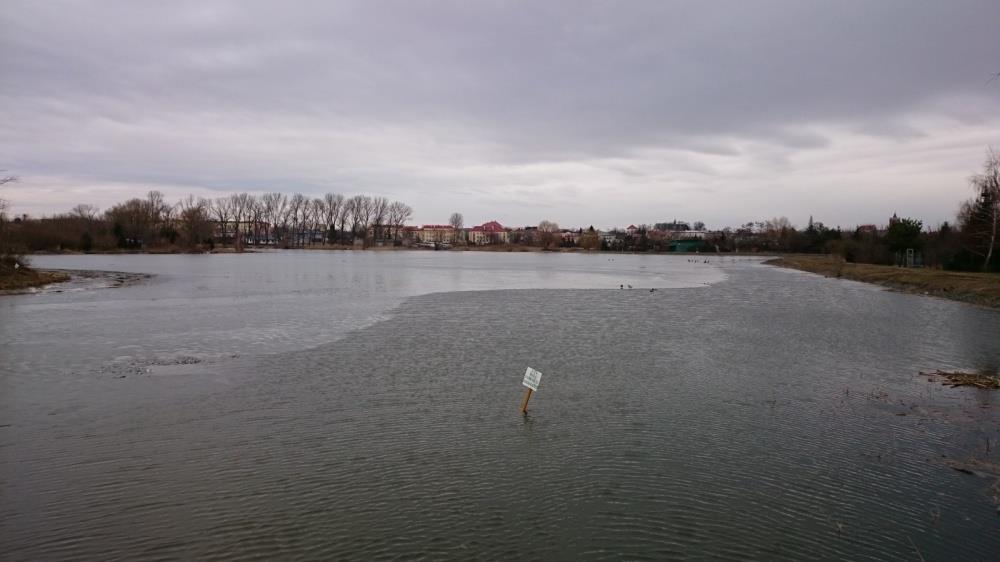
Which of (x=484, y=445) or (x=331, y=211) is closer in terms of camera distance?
(x=484, y=445)

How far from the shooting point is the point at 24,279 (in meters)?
35.1

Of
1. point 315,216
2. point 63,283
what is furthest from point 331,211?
point 63,283

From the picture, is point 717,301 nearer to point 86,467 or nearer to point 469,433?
point 469,433

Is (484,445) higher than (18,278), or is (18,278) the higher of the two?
(18,278)

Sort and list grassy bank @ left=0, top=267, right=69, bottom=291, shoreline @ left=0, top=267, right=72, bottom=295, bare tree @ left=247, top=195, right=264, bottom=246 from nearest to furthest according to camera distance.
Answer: shoreline @ left=0, top=267, right=72, bottom=295 → grassy bank @ left=0, top=267, right=69, bottom=291 → bare tree @ left=247, top=195, right=264, bottom=246

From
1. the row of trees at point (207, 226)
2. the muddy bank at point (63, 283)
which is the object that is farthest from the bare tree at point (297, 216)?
the muddy bank at point (63, 283)

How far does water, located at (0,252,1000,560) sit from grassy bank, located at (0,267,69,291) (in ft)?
56.8

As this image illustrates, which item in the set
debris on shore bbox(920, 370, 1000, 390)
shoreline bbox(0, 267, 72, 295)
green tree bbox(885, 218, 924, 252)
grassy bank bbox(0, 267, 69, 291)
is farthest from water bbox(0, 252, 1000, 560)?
green tree bbox(885, 218, 924, 252)

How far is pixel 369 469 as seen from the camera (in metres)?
8.05

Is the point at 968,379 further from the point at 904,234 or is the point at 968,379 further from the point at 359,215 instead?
the point at 359,215

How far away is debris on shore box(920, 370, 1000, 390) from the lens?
13005mm

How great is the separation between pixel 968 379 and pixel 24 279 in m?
42.3

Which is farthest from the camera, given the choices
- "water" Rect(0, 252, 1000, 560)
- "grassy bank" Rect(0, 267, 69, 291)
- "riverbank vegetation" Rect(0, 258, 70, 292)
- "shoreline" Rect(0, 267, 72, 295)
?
"riverbank vegetation" Rect(0, 258, 70, 292)

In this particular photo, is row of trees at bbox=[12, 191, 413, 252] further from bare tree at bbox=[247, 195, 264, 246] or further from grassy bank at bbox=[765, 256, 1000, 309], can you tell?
grassy bank at bbox=[765, 256, 1000, 309]
